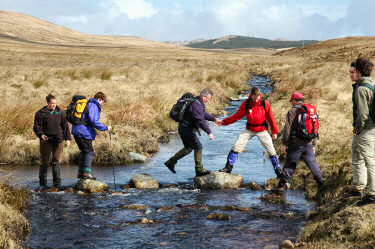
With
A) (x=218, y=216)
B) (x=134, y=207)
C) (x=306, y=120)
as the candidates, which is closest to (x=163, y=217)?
(x=134, y=207)

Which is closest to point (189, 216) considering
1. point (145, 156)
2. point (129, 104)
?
point (145, 156)

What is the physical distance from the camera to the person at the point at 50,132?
10.2 metres

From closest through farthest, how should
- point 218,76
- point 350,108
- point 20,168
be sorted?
point 20,168 < point 350,108 < point 218,76

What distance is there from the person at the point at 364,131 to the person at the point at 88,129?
5860 mm

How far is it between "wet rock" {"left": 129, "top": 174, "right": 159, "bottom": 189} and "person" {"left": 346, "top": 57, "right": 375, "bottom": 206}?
5.21 metres

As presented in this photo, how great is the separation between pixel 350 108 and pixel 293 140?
1040 centimetres

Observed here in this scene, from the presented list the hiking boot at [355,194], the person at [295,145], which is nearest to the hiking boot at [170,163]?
the person at [295,145]

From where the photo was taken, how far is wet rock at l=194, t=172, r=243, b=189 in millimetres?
10742

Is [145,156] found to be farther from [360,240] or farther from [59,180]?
[360,240]

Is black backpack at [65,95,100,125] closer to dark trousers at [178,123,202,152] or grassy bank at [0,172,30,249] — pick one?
grassy bank at [0,172,30,249]

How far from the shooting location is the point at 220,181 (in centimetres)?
1075

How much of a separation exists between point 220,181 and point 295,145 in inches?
95.1

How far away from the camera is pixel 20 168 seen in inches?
489

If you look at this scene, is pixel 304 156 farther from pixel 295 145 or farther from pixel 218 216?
pixel 218 216
